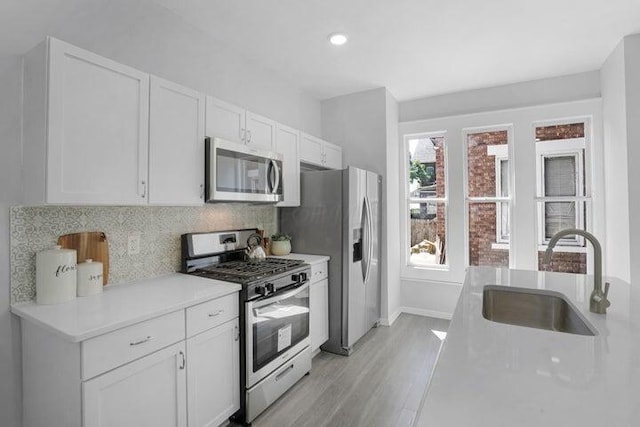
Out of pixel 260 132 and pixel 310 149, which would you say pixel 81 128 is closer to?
pixel 260 132

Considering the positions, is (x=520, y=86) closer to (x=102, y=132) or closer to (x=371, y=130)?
(x=371, y=130)

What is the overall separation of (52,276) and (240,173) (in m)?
1.24

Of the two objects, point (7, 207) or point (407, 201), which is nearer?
point (7, 207)

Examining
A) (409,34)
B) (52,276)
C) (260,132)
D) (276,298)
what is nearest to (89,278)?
(52,276)

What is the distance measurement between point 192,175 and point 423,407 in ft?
6.12

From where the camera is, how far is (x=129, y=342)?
1428 mm

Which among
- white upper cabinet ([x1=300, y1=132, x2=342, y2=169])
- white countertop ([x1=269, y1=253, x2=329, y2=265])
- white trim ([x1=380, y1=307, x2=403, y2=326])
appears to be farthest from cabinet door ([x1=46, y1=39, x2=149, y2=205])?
white trim ([x1=380, y1=307, x2=403, y2=326])

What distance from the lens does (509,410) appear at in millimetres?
685

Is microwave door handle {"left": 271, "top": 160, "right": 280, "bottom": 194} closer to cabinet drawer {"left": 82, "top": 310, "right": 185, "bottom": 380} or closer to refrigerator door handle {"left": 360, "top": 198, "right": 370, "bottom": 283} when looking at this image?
refrigerator door handle {"left": 360, "top": 198, "right": 370, "bottom": 283}

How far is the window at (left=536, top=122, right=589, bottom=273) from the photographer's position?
3543 mm

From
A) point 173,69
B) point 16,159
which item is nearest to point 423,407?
point 16,159

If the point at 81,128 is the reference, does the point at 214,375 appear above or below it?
below

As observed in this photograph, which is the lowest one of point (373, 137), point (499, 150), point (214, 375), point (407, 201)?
point (214, 375)

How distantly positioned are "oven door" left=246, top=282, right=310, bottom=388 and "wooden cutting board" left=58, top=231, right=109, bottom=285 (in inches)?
33.6
